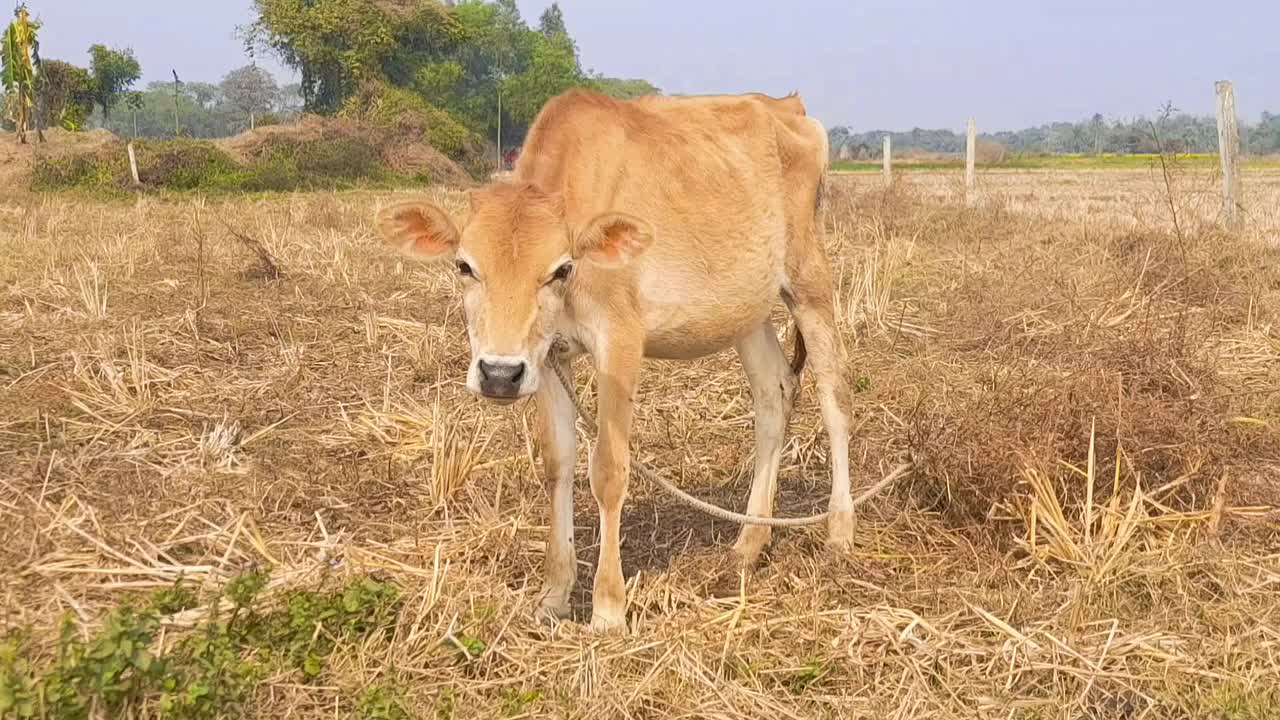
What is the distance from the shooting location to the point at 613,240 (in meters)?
4.51

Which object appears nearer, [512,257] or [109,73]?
[512,257]

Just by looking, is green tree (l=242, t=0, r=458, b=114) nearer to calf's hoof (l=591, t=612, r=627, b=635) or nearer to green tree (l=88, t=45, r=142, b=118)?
green tree (l=88, t=45, r=142, b=118)

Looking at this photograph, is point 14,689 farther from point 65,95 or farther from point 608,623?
point 65,95

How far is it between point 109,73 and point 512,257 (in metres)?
51.8

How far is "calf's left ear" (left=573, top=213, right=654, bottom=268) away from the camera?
4441mm

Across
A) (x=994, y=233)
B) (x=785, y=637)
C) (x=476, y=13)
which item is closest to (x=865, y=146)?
(x=476, y=13)

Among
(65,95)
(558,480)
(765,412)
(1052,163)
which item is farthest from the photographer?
(1052,163)

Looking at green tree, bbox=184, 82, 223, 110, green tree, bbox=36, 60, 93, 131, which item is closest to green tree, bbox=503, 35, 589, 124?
green tree, bbox=36, 60, 93, 131

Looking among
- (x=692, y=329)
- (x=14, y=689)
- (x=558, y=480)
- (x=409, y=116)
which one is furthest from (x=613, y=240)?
(x=409, y=116)

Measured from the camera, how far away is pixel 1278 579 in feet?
15.5

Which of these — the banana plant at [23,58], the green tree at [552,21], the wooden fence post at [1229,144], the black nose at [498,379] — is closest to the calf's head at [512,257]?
the black nose at [498,379]

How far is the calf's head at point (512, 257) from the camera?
408 cm

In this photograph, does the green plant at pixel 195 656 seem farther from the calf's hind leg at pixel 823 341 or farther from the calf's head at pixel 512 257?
the calf's hind leg at pixel 823 341

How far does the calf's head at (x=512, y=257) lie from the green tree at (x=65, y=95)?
42369 millimetres
